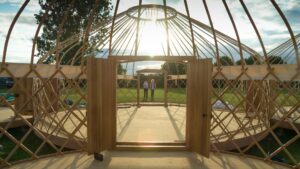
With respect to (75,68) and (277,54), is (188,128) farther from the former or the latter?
(277,54)

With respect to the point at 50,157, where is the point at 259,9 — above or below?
above

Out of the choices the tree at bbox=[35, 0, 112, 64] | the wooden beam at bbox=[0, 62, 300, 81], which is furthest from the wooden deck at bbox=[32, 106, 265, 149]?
the tree at bbox=[35, 0, 112, 64]

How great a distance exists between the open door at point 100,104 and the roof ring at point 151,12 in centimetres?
220

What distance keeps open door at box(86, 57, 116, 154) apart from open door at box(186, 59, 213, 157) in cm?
98

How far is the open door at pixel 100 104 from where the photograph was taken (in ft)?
9.68

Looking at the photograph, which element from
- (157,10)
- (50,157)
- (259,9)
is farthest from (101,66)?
(157,10)

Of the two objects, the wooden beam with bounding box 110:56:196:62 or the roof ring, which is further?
the roof ring

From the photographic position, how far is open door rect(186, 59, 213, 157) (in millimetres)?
3029

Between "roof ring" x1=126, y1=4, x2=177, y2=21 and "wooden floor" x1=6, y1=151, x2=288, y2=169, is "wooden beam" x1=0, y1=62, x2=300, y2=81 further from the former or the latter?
"roof ring" x1=126, y1=4, x2=177, y2=21

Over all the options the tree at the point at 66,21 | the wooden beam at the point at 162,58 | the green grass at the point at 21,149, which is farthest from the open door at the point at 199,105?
the tree at the point at 66,21

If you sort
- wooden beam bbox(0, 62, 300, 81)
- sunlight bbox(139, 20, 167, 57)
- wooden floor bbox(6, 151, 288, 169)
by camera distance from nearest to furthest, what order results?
wooden floor bbox(6, 151, 288, 169) → wooden beam bbox(0, 62, 300, 81) → sunlight bbox(139, 20, 167, 57)

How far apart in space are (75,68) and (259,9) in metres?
2.87

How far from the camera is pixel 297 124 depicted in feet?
17.1

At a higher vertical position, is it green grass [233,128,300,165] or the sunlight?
the sunlight
